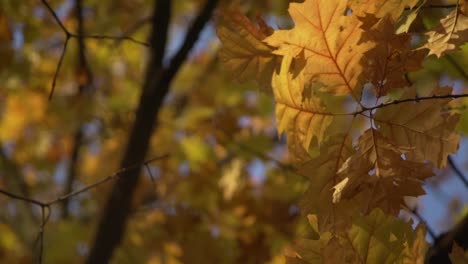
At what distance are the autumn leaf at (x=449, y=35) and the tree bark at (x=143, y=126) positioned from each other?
0.87 metres

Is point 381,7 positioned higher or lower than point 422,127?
higher

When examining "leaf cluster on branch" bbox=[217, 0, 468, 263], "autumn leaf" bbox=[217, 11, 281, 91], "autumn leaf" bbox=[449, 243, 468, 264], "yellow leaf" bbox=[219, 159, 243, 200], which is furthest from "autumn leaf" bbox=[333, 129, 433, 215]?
"yellow leaf" bbox=[219, 159, 243, 200]

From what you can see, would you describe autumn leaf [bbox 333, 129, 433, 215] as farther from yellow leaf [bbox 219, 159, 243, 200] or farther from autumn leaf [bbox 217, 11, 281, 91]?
yellow leaf [bbox 219, 159, 243, 200]

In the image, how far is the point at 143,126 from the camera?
170cm

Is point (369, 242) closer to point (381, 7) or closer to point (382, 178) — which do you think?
point (382, 178)

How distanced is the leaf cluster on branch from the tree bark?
0.78m

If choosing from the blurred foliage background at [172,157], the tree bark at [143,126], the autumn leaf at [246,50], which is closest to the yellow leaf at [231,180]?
the blurred foliage background at [172,157]

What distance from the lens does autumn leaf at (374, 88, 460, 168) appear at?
83cm

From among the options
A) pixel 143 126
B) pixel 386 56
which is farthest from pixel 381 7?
pixel 143 126

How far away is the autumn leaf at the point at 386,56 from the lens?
0.84 meters

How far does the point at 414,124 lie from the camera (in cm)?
85

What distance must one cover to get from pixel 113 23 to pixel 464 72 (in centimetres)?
179

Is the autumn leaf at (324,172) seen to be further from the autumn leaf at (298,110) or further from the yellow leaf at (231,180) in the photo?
the yellow leaf at (231,180)

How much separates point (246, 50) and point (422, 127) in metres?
0.34
